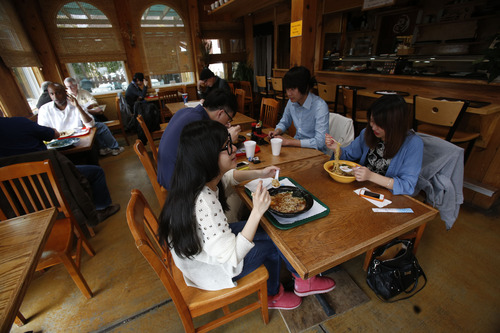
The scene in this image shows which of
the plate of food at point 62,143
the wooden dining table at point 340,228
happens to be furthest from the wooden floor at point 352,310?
the plate of food at point 62,143

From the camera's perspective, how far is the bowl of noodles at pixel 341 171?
4.10 feet

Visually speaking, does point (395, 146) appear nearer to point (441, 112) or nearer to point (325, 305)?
point (325, 305)

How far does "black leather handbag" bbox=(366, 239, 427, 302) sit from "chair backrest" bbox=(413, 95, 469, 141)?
4.56 ft

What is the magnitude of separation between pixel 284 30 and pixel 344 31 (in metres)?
1.46

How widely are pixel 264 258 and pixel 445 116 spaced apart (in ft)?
7.29

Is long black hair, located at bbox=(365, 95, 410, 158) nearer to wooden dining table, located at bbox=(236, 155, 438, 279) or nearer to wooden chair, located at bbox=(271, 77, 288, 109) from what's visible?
wooden dining table, located at bbox=(236, 155, 438, 279)

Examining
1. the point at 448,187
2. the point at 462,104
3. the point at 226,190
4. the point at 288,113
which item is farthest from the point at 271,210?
the point at 462,104

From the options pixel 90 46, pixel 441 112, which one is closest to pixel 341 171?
pixel 441 112

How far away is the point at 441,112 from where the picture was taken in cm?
212

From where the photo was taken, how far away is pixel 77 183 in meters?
1.90

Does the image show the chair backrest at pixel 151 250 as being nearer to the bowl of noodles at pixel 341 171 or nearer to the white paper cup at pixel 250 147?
the white paper cup at pixel 250 147

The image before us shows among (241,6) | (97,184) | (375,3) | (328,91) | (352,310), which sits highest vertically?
(241,6)

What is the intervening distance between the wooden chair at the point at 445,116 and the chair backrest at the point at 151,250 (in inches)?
103

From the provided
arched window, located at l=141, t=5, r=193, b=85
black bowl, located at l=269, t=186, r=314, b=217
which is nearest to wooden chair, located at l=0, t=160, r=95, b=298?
black bowl, located at l=269, t=186, r=314, b=217
